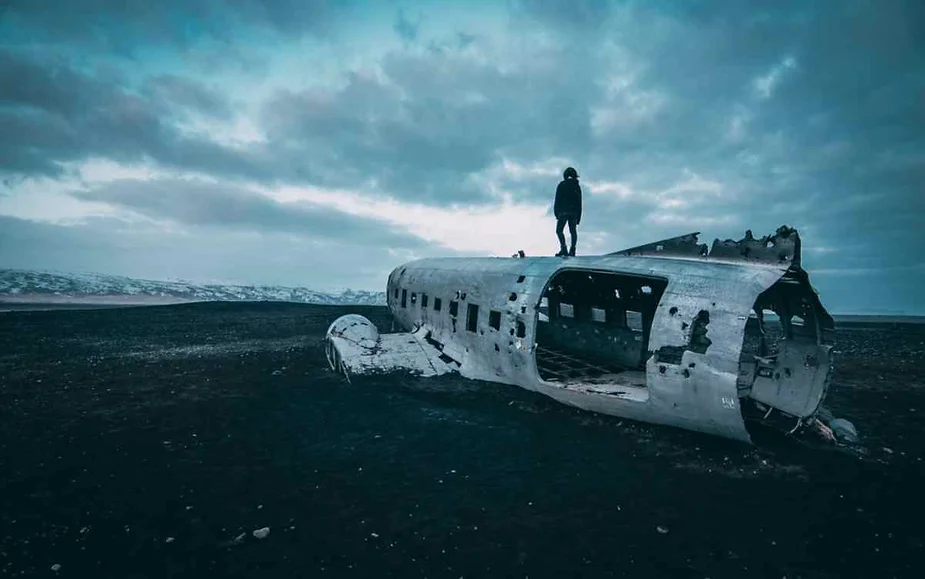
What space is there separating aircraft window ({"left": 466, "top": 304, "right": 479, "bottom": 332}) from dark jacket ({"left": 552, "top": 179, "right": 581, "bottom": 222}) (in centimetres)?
397

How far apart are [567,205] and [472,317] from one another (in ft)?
15.3

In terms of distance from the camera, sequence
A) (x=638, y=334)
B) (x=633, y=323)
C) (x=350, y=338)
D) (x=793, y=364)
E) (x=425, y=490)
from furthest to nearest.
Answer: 1. (x=633, y=323)
2. (x=350, y=338)
3. (x=638, y=334)
4. (x=793, y=364)
5. (x=425, y=490)

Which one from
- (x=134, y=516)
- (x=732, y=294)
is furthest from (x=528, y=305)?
(x=134, y=516)

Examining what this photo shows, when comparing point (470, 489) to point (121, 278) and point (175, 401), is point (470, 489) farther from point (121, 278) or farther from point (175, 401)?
point (121, 278)

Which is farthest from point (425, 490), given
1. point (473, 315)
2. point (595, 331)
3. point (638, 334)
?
point (595, 331)

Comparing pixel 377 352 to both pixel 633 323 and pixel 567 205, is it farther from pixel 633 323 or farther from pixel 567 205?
pixel 633 323

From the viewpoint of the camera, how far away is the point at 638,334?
47.6ft

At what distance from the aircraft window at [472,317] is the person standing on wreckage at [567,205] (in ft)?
10.3

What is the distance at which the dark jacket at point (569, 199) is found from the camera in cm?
1330

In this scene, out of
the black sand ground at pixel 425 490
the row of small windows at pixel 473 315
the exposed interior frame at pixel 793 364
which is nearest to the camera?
the black sand ground at pixel 425 490

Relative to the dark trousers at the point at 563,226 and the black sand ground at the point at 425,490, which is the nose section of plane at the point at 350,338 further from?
the dark trousers at the point at 563,226

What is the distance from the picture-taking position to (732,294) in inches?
313

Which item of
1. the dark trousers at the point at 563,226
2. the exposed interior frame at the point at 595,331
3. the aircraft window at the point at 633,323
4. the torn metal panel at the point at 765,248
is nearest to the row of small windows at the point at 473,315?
the exposed interior frame at the point at 595,331

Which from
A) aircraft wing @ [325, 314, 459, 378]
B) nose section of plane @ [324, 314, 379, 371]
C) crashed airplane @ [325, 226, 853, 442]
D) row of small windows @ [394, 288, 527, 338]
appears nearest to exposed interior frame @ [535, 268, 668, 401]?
crashed airplane @ [325, 226, 853, 442]
